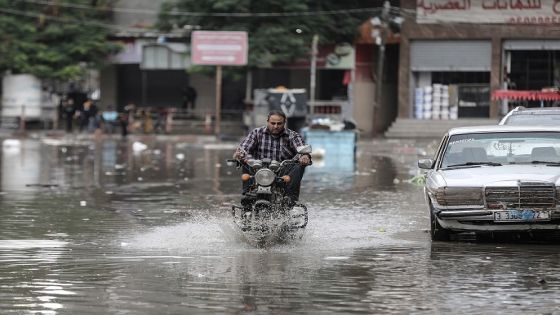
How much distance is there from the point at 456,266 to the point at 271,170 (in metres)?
2.39

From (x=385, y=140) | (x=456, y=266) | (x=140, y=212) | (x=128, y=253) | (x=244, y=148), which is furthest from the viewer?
(x=385, y=140)

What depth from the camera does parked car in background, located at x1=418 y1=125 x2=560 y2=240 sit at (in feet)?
39.0

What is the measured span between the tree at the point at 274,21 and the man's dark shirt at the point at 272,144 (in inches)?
1325

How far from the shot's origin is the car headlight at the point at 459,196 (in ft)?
39.4

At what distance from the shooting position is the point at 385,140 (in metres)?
44.8

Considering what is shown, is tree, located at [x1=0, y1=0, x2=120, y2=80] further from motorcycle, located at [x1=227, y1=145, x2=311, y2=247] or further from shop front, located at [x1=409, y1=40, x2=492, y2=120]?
motorcycle, located at [x1=227, y1=145, x2=311, y2=247]

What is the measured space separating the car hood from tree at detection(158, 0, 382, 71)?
34008mm

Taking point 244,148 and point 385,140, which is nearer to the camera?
point 244,148

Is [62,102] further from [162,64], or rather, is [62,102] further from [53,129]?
[162,64]

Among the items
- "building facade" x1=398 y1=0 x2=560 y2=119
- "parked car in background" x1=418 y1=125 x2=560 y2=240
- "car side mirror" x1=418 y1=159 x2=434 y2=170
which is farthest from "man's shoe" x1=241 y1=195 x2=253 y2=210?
"building facade" x1=398 y1=0 x2=560 y2=119

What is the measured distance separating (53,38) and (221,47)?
923cm

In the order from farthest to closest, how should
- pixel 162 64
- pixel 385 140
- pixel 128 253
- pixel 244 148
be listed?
pixel 162 64, pixel 385 140, pixel 244 148, pixel 128 253

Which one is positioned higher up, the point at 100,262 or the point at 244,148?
the point at 244,148

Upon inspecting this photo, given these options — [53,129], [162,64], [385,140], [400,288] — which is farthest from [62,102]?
[400,288]
